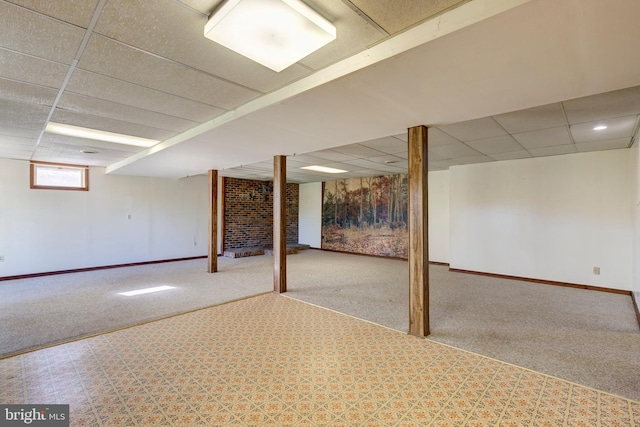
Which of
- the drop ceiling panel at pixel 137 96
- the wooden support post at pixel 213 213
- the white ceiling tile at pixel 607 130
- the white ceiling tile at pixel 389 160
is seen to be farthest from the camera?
the wooden support post at pixel 213 213

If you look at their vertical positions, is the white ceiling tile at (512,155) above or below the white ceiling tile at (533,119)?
below

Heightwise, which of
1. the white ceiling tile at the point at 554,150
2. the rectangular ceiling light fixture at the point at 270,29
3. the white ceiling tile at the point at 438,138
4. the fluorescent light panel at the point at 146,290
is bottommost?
the fluorescent light panel at the point at 146,290

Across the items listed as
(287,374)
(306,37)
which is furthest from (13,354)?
(306,37)

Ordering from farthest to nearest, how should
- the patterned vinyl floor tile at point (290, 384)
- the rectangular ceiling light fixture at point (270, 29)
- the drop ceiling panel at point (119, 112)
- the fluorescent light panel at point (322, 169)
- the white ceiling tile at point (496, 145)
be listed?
the fluorescent light panel at point (322, 169) < the white ceiling tile at point (496, 145) < the drop ceiling panel at point (119, 112) < the patterned vinyl floor tile at point (290, 384) < the rectangular ceiling light fixture at point (270, 29)

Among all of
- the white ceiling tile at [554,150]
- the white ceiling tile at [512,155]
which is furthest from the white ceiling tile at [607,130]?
the white ceiling tile at [512,155]

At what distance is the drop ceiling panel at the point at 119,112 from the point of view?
292cm

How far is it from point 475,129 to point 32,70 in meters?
4.56

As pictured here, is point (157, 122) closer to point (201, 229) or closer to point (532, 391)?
point (532, 391)

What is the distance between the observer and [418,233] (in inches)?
131

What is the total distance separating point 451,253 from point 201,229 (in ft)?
22.9

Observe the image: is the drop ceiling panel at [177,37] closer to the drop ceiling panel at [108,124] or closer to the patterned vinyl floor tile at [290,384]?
the drop ceiling panel at [108,124]

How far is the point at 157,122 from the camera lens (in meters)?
3.58

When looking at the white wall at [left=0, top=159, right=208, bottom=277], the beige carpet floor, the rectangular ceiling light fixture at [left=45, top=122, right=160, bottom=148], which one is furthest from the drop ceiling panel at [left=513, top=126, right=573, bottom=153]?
the white wall at [left=0, top=159, right=208, bottom=277]

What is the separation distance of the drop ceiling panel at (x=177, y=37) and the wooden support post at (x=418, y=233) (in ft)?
5.20
